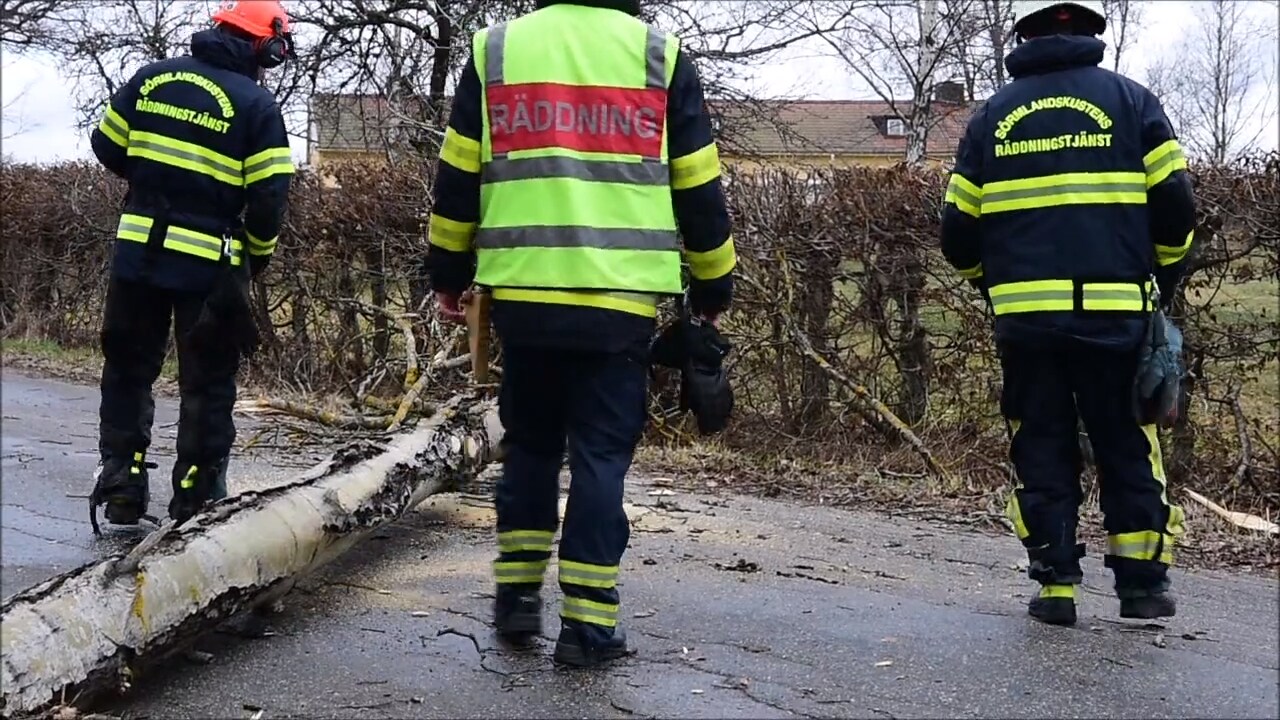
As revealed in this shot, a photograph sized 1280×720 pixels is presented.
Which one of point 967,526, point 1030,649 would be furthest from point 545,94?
point 967,526

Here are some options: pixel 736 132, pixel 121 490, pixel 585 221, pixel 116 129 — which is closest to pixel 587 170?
pixel 585 221

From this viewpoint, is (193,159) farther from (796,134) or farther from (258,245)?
(796,134)

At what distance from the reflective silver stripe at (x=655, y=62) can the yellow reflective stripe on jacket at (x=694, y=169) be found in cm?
21

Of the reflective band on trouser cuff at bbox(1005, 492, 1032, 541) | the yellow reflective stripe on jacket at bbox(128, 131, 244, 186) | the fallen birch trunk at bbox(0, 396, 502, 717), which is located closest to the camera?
the fallen birch trunk at bbox(0, 396, 502, 717)

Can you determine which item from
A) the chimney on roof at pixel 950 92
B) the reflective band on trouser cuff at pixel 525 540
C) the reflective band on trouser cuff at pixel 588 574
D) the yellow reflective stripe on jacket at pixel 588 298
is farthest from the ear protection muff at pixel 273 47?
the chimney on roof at pixel 950 92

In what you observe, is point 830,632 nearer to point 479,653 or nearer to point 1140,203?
point 479,653

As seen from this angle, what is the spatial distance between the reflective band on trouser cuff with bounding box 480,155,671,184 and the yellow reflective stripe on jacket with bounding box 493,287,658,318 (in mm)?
307

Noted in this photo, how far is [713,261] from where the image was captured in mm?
3576

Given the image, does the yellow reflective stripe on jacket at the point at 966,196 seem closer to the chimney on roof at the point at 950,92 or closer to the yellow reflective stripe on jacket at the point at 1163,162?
the yellow reflective stripe on jacket at the point at 1163,162

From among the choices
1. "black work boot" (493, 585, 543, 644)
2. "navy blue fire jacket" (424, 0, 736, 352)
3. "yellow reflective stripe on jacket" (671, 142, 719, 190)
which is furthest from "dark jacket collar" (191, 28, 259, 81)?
"black work boot" (493, 585, 543, 644)

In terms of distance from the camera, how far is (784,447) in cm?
785

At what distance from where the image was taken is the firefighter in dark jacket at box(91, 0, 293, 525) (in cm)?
477

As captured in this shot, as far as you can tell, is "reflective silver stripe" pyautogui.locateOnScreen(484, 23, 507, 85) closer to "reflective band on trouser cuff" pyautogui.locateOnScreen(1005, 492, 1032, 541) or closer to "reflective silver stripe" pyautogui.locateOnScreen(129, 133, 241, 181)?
"reflective silver stripe" pyautogui.locateOnScreen(129, 133, 241, 181)

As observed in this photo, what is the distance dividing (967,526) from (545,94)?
134 inches
